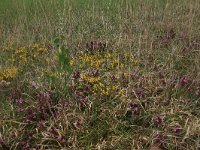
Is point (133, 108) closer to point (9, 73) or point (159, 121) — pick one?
point (159, 121)

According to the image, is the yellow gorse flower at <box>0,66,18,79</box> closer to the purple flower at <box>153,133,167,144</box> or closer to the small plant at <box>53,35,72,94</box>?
the small plant at <box>53,35,72,94</box>

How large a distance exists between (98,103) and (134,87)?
1.75 ft

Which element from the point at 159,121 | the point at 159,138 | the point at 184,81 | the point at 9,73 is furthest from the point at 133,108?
the point at 9,73

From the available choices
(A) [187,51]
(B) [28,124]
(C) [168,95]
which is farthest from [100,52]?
(B) [28,124]

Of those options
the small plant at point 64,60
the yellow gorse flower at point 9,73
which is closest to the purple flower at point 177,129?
the small plant at point 64,60

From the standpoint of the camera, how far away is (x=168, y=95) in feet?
15.4

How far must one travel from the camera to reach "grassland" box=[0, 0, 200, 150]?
4180 millimetres

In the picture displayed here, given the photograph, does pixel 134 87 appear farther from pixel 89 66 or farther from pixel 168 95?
pixel 89 66

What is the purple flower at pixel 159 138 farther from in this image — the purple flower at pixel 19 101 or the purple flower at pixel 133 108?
the purple flower at pixel 19 101

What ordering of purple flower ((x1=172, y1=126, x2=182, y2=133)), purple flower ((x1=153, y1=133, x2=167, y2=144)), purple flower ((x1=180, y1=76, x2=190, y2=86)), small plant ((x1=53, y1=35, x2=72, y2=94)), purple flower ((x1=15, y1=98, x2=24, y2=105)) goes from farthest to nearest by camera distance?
1. purple flower ((x1=180, y1=76, x2=190, y2=86))
2. purple flower ((x1=15, y1=98, x2=24, y2=105))
3. small plant ((x1=53, y1=35, x2=72, y2=94))
4. purple flower ((x1=172, y1=126, x2=182, y2=133))
5. purple flower ((x1=153, y1=133, x2=167, y2=144))

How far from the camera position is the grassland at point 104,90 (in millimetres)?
4180

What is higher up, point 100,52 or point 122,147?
point 100,52

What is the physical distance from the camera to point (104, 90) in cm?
462

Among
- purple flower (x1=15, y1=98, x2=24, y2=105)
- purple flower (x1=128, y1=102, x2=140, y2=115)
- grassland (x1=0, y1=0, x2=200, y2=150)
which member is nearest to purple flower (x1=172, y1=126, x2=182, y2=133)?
grassland (x1=0, y1=0, x2=200, y2=150)
